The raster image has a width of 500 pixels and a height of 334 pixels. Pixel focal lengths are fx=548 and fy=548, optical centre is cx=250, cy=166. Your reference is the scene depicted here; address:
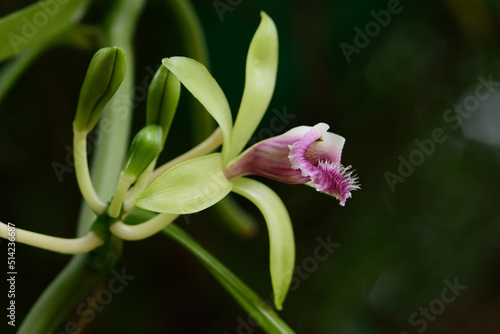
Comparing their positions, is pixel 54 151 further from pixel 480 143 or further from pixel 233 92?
pixel 480 143

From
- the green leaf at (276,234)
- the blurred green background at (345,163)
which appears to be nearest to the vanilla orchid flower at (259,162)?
the green leaf at (276,234)

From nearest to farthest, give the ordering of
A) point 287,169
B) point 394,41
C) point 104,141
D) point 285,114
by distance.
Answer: point 287,169 < point 104,141 < point 285,114 < point 394,41

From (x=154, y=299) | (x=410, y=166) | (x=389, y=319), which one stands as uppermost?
(x=410, y=166)

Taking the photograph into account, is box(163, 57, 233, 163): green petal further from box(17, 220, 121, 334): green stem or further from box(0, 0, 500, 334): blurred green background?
box(0, 0, 500, 334): blurred green background

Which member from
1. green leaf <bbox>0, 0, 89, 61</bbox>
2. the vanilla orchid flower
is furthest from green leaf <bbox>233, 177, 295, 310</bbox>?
green leaf <bbox>0, 0, 89, 61</bbox>

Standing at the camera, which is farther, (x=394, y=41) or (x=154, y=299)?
(x=394, y=41)

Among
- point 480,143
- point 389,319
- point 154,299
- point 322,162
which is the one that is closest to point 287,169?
point 322,162

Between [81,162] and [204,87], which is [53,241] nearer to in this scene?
[81,162]
